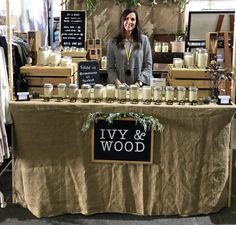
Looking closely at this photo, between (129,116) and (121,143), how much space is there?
22 cm

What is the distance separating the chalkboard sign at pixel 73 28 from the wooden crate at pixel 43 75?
3.13 m

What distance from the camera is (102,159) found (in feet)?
11.3

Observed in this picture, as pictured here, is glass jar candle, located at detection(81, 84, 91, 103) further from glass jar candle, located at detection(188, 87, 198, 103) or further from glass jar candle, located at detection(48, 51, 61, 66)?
glass jar candle, located at detection(48, 51, 61, 66)

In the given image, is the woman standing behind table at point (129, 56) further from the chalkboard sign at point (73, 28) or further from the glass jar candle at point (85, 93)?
the chalkboard sign at point (73, 28)

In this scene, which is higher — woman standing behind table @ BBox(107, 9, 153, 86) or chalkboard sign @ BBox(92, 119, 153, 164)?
woman standing behind table @ BBox(107, 9, 153, 86)

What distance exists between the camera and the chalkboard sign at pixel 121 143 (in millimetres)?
3398

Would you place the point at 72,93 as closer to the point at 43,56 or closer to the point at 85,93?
the point at 85,93

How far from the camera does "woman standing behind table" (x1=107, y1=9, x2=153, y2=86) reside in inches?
168

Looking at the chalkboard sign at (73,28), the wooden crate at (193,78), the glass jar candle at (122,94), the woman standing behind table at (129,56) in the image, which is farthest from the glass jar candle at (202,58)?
the chalkboard sign at (73,28)

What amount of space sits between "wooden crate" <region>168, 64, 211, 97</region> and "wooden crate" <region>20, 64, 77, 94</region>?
970mm

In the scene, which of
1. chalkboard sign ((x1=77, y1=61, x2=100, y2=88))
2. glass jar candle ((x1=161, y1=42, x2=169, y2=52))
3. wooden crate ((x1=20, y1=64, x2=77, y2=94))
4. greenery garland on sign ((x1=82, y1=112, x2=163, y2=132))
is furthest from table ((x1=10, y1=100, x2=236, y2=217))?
glass jar candle ((x1=161, y1=42, x2=169, y2=52))

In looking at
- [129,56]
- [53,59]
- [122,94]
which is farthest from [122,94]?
[53,59]

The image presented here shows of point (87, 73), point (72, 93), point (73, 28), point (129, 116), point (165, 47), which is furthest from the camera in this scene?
point (73, 28)

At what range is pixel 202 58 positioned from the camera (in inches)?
165
